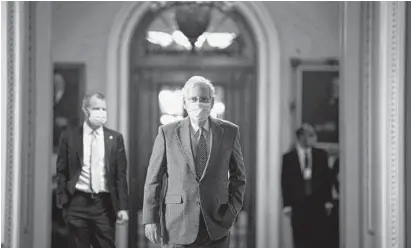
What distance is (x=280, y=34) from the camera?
5.67 m

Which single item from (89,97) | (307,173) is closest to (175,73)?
(89,97)

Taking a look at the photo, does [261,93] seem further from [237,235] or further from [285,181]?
[237,235]

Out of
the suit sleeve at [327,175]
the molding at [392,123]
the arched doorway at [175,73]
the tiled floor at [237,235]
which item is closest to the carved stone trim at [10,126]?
the arched doorway at [175,73]

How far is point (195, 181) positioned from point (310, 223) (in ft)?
7.80

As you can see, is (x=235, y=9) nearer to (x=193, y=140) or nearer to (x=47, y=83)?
(x=47, y=83)

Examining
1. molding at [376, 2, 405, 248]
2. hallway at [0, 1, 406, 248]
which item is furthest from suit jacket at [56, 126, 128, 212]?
molding at [376, 2, 405, 248]

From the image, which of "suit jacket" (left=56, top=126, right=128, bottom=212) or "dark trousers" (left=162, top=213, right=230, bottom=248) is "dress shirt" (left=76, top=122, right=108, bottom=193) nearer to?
"suit jacket" (left=56, top=126, right=128, bottom=212)

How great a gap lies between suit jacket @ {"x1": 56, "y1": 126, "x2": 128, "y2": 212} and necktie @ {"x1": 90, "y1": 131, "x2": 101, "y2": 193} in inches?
2.9

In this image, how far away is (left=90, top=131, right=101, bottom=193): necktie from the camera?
4930mm

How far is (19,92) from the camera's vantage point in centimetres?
508

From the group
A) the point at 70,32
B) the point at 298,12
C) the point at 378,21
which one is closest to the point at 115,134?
the point at 70,32

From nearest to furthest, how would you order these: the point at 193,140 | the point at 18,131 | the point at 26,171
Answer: the point at 193,140
the point at 18,131
the point at 26,171

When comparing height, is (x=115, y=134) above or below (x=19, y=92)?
below

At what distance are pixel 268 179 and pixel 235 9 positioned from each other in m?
1.61
